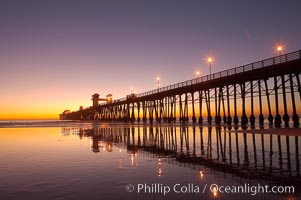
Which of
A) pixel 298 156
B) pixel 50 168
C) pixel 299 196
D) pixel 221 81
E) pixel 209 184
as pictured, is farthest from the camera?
pixel 221 81

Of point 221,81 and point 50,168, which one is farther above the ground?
point 221,81

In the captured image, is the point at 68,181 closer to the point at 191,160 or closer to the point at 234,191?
the point at 234,191

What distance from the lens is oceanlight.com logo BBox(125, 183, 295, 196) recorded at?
537 cm

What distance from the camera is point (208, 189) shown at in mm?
5617

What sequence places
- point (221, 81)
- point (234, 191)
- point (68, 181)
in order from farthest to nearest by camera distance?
point (221, 81), point (68, 181), point (234, 191)

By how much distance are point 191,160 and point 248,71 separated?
73.5 ft

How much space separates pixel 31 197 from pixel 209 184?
3685mm

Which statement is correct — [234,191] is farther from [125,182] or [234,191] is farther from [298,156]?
[298,156]

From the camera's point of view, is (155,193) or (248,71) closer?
(155,193)

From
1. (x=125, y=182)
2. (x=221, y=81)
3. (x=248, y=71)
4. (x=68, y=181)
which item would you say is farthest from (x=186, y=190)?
(x=221, y=81)

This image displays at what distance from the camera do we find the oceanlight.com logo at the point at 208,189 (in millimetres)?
5371

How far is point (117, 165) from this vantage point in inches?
339

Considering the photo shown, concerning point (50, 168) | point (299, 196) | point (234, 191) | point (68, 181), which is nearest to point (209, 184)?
point (234, 191)

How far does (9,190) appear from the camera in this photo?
5.71 m
